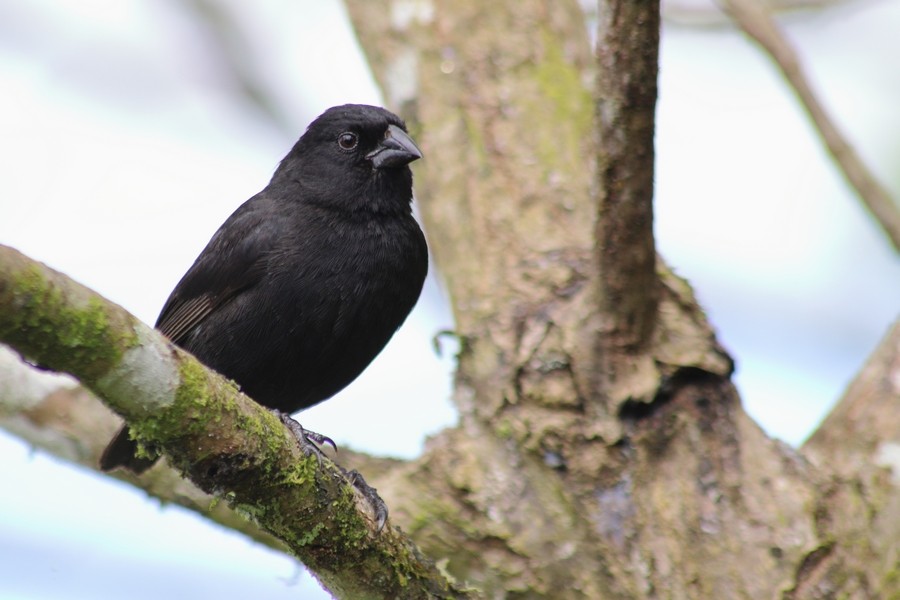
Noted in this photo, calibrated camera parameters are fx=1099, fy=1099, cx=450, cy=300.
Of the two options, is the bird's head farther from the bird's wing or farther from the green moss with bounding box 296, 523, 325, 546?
the green moss with bounding box 296, 523, 325, 546

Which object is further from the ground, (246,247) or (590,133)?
(590,133)

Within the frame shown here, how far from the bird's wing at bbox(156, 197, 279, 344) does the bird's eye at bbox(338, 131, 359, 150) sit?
401 millimetres

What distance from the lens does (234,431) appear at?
7.87ft

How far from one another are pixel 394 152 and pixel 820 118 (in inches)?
70.0

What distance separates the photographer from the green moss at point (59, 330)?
1945 mm

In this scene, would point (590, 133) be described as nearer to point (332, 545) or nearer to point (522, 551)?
point (522, 551)

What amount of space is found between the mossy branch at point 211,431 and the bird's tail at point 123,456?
130 centimetres

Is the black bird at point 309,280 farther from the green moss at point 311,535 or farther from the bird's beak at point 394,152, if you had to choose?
the green moss at point 311,535

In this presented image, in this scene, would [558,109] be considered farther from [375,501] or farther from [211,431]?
[211,431]

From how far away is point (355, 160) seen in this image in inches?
169

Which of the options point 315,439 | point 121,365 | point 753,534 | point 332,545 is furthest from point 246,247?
point 753,534

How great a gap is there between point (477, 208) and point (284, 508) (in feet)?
7.33

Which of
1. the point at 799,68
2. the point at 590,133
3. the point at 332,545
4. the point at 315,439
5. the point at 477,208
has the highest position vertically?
the point at 799,68

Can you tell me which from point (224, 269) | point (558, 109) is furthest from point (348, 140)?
point (558, 109)
